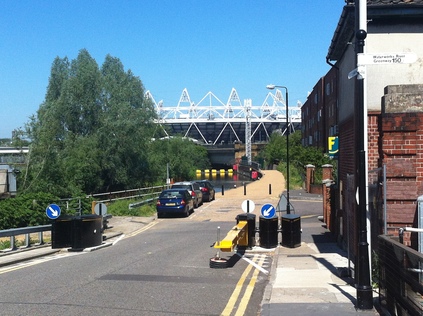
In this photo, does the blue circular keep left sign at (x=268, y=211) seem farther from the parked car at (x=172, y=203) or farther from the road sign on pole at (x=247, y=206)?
the parked car at (x=172, y=203)

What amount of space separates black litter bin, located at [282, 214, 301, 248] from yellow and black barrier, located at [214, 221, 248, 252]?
55.2 inches

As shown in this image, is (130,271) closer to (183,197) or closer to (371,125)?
(371,125)

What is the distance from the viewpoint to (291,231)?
17688 mm

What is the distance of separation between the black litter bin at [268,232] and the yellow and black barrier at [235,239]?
78 centimetres

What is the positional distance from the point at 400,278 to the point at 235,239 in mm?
7615

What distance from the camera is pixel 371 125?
12.0 meters

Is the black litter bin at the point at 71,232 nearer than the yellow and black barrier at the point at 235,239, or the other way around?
the yellow and black barrier at the point at 235,239

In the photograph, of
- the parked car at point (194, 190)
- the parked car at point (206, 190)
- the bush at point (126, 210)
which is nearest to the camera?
the bush at point (126, 210)

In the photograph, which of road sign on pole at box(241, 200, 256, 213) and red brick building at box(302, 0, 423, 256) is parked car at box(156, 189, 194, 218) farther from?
red brick building at box(302, 0, 423, 256)

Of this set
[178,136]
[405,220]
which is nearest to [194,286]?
[405,220]

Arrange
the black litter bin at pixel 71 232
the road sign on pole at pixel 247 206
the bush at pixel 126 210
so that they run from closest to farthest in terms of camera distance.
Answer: the black litter bin at pixel 71 232 → the road sign on pole at pixel 247 206 → the bush at pixel 126 210

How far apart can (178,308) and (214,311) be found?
2.02 ft

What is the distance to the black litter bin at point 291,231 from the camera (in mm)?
17562

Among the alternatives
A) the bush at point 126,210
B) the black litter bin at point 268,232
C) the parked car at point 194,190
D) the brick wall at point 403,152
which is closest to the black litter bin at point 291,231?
the black litter bin at point 268,232
